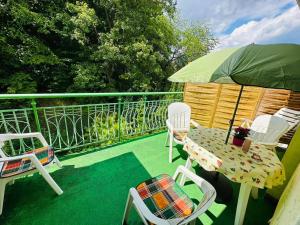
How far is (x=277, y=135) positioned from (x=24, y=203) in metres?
3.45

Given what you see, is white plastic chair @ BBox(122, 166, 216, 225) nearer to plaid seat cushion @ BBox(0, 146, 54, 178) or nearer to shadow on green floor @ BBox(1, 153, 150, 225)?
shadow on green floor @ BBox(1, 153, 150, 225)

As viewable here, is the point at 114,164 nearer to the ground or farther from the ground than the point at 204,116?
nearer to the ground

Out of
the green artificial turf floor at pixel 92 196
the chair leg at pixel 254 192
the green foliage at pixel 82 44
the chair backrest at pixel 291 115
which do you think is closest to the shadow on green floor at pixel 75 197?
the green artificial turf floor at pixel 92 196

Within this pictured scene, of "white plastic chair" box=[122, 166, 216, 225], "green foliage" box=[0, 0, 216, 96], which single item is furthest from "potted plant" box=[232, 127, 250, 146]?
"green foliage" box=[0, 0, 216, 96]

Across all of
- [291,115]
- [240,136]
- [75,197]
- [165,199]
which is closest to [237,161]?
[240,136]

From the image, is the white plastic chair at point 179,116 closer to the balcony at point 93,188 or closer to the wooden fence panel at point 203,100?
the balcony at point 93,188

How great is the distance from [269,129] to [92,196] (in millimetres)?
2854

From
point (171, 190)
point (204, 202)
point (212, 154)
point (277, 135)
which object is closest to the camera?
point (204, 202)

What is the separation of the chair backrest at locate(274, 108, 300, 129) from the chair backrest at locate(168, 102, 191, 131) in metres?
2.15

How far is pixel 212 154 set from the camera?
5.28 ft

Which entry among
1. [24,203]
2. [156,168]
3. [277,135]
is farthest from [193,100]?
[24,203]

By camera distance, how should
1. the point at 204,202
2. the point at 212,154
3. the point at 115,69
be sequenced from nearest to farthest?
the point at 204,202 → the point at 212,154 → the point at 115,69

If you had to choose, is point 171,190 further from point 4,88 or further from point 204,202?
point 4,88

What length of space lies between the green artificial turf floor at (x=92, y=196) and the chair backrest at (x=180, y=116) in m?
0.71
